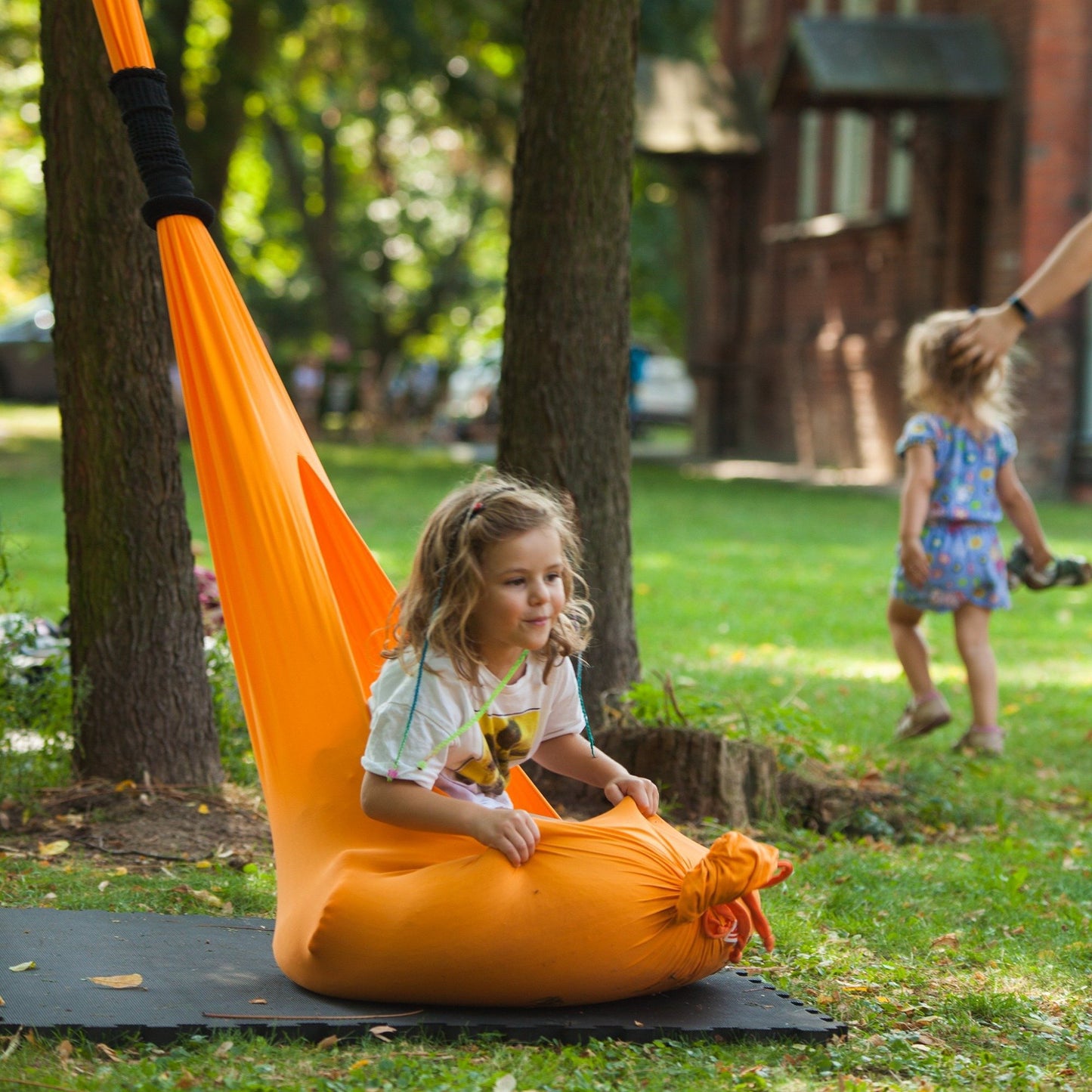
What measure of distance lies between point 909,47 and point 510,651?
14123mm

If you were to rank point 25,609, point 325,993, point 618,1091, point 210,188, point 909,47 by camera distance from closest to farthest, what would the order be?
point 618,1091 → point 325,993 → point 25,609 → point 909,47 → point 210,188

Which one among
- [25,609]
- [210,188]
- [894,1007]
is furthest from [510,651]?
[210,188]

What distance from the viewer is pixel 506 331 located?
517 centimetres

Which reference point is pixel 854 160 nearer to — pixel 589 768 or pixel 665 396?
pixel 665 396

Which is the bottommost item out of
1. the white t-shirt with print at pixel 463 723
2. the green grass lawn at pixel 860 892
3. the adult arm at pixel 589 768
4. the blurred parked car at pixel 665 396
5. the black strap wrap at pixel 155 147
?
the green grass lawn at pixel 860 892

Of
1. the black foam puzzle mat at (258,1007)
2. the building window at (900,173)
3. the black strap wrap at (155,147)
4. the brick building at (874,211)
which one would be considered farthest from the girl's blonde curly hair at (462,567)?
the building window at (900,173)

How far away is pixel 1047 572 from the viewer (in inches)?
238

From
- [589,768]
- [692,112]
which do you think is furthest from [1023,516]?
[692,112]

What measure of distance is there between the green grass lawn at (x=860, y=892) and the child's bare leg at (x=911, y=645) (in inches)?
10.3

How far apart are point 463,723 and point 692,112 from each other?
1796 cm

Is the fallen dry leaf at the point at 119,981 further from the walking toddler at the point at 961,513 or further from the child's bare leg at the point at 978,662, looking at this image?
the child's bare leg at the point at 978,662

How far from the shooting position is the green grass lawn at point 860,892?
9.70ft

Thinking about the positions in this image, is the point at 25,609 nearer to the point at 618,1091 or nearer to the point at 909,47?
the point at 618,1091

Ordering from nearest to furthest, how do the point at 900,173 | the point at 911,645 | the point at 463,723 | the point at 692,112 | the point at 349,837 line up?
the point at 463,723 → the point at 349,837 → the point at 911,645 → the point at 900,173 → the point at 692,112
